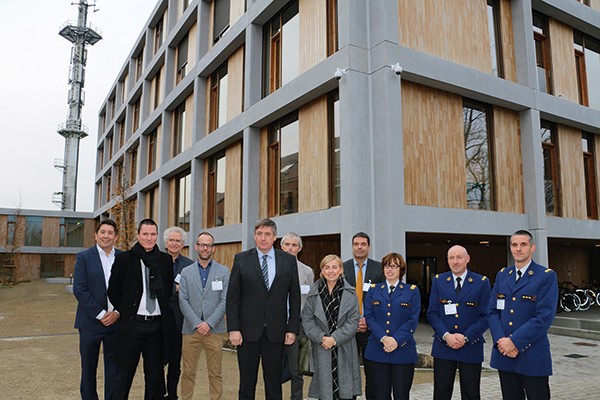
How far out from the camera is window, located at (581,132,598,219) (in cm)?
1504

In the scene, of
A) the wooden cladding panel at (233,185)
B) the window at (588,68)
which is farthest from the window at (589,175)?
the wooden cladding panel at (233,185)

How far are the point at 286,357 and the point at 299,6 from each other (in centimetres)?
1097

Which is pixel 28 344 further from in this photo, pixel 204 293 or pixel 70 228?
pixel 70 228

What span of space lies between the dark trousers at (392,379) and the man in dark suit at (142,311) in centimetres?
243

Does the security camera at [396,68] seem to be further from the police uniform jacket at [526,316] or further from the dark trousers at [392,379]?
the dark trousers at [392,379]

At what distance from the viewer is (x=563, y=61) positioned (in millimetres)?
15180

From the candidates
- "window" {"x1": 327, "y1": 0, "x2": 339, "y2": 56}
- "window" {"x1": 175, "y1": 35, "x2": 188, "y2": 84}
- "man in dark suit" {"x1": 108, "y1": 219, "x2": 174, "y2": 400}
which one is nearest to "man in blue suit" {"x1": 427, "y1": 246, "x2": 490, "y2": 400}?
"man in dark suit" {"x1": 108, "y1": 219, "x2": 174, "y2": 400}

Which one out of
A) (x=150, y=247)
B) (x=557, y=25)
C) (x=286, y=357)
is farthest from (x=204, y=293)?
(x=557, y=25)

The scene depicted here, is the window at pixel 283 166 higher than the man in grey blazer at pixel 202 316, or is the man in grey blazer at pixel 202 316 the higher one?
the window at pixel 283 166

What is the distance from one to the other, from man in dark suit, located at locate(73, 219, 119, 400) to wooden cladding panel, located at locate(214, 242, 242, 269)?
1037 centimetres

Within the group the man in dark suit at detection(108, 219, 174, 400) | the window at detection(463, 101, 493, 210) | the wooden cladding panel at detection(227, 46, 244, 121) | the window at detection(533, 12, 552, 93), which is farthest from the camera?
the wooden cladding panel at detection(227, 46, 244, 121)

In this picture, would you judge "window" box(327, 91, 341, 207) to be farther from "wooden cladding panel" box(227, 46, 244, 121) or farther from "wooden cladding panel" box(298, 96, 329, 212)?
"wooden cladding panel" box(227, 46, 244, 121)

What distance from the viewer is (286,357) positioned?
535 centimetres

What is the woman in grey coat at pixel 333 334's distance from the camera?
4.96 metres
